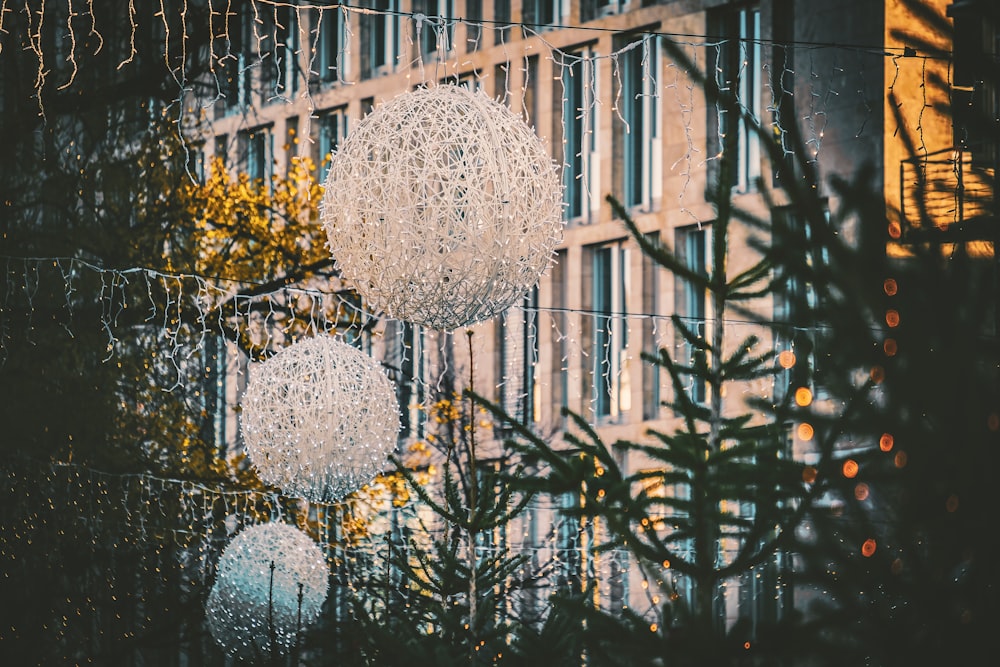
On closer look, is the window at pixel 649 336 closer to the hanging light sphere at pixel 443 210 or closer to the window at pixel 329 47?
the window at pixel 329 47

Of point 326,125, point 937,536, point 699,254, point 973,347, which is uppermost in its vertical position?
point 326,125

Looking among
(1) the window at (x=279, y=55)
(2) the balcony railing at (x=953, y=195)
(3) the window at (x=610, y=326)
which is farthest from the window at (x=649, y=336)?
(2) the balcony railing at (x=953, y=195)

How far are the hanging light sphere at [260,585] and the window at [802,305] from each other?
7.04 meters

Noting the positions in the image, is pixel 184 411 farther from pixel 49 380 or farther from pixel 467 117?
pixel 467 117

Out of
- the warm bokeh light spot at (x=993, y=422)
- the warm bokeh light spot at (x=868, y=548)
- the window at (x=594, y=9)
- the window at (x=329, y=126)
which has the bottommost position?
the warm bokeh light spot at (x=868, y=548)

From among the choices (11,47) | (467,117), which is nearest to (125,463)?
(11,47)

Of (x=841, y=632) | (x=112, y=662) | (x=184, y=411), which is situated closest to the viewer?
(x=841, y=632)

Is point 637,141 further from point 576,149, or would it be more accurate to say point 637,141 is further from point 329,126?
point 329,126

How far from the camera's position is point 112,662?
10211 millimetres

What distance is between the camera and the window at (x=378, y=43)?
66.7 feet

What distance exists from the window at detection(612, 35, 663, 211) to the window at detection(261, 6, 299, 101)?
3.57 meters

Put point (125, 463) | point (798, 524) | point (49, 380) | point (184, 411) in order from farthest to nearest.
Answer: point (184, 411)
point (125, 463)
point (49, 380)
point (798, 524)

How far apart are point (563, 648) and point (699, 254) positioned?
11.9m

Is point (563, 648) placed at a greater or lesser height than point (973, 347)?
lesser
